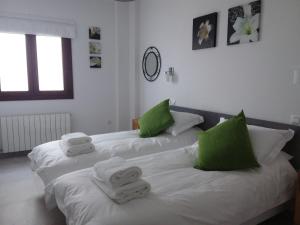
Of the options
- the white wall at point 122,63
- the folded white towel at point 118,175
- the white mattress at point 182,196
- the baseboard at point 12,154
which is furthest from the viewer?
the white wall at point 122,63

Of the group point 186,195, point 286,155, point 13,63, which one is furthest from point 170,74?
point 13,63

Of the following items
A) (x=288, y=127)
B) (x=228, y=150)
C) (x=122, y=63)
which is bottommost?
(x=228, y=150)

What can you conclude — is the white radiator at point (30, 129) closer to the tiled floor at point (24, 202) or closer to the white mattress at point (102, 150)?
the tiled floor at point (24, 202)

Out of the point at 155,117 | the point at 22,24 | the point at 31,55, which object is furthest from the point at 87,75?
the point at 155,117

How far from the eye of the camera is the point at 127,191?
148 centimetres

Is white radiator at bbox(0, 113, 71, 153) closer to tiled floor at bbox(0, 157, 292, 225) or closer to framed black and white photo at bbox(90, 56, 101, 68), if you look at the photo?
tiled floor at bbox(0, 157, 292, 225)

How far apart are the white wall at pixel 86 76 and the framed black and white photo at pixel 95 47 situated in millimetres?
80

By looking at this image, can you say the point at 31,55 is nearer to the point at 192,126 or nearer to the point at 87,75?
the point at 87,75

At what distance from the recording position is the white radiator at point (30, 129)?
372 centimetres

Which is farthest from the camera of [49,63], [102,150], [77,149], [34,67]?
[49,63]

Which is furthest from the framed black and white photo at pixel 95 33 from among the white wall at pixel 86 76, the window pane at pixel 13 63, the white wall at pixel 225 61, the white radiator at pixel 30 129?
the white radiator at pixel 30 129

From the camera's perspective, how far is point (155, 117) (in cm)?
312

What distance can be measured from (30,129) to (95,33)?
6.40 ft

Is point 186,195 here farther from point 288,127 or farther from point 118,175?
point 288,127
